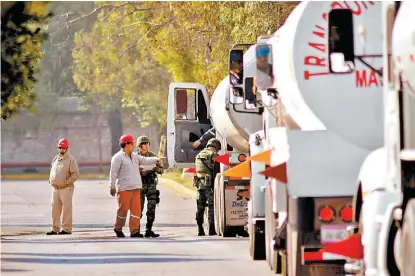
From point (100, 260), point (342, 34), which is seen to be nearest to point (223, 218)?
point (100, 260)

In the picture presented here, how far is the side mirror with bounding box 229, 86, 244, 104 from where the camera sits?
20.6 metres

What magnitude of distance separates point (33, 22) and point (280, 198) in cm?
561

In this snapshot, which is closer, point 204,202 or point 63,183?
point 204,202

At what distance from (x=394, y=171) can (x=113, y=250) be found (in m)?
10.2

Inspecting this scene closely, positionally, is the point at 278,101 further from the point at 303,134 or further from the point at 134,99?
the point at 134,99

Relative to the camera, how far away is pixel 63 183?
25266 mm

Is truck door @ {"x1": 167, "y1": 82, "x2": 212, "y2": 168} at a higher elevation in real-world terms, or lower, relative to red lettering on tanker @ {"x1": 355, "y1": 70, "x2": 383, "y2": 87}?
lower

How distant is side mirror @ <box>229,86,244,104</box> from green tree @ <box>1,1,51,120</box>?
113 inches

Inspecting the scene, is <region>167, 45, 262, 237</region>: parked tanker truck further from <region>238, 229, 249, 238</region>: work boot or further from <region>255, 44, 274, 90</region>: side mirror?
<region>255, 44, 274, 90</region>: side mirror

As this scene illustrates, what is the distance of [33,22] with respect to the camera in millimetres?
18312

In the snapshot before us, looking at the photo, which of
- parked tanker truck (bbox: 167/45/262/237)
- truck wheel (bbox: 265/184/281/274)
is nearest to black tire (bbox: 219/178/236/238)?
parked tanker truck (bbox: 167/45/262/237)

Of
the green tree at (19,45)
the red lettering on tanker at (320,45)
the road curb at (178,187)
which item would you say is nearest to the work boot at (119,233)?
the green tree at (19,45)

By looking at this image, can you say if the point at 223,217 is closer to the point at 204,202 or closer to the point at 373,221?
the point at 204,202

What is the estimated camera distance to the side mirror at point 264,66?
15336mm
